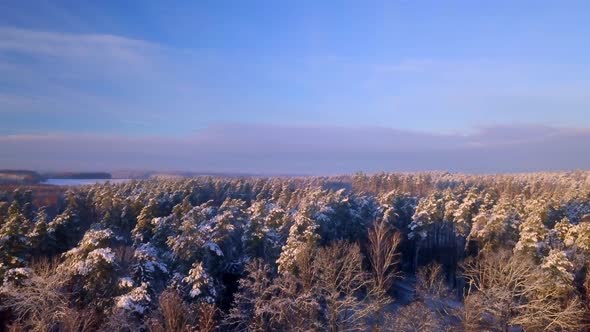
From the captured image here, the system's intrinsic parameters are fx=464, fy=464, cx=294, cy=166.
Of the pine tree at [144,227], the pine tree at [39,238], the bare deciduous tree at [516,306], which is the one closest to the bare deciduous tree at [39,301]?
the pine tree at [39,238]

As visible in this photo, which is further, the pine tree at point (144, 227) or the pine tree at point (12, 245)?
the pine tree at point (144, 227)

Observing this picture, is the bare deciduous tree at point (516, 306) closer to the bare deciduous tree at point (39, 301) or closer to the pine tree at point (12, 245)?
the bare deciduous tree at point (39, 301)

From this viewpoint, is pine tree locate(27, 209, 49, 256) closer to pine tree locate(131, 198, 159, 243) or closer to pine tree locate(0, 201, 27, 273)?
pine tree locate(0, 201, 27, 273)

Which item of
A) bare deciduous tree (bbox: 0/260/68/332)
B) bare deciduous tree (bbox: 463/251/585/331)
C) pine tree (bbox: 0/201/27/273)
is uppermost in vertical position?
pine tree (bbox: 0/201/27/273)

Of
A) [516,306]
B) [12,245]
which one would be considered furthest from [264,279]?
[12,245]

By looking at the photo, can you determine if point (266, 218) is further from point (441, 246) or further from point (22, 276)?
point (441, 246)

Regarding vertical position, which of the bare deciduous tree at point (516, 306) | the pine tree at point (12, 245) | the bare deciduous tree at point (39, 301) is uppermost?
the pine tree at point (12, 245)

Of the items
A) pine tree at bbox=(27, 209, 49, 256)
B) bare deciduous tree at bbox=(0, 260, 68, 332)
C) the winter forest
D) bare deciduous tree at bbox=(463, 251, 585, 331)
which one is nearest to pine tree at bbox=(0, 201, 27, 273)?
the winter forest

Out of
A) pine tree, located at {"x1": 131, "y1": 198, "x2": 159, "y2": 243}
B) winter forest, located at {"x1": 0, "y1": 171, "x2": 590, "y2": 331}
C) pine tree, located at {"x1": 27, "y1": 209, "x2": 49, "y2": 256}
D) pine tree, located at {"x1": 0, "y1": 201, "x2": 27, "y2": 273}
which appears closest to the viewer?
winter forest, located at {"x1": 0, "y1": 171, "x2": 590, "y2": 331}

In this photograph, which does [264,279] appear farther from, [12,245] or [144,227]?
[144,227]

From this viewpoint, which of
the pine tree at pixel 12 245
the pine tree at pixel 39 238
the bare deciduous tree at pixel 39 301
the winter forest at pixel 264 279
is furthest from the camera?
the pine tree at pixel 39 238

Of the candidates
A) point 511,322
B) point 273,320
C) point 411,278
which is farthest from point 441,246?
point 273,320
